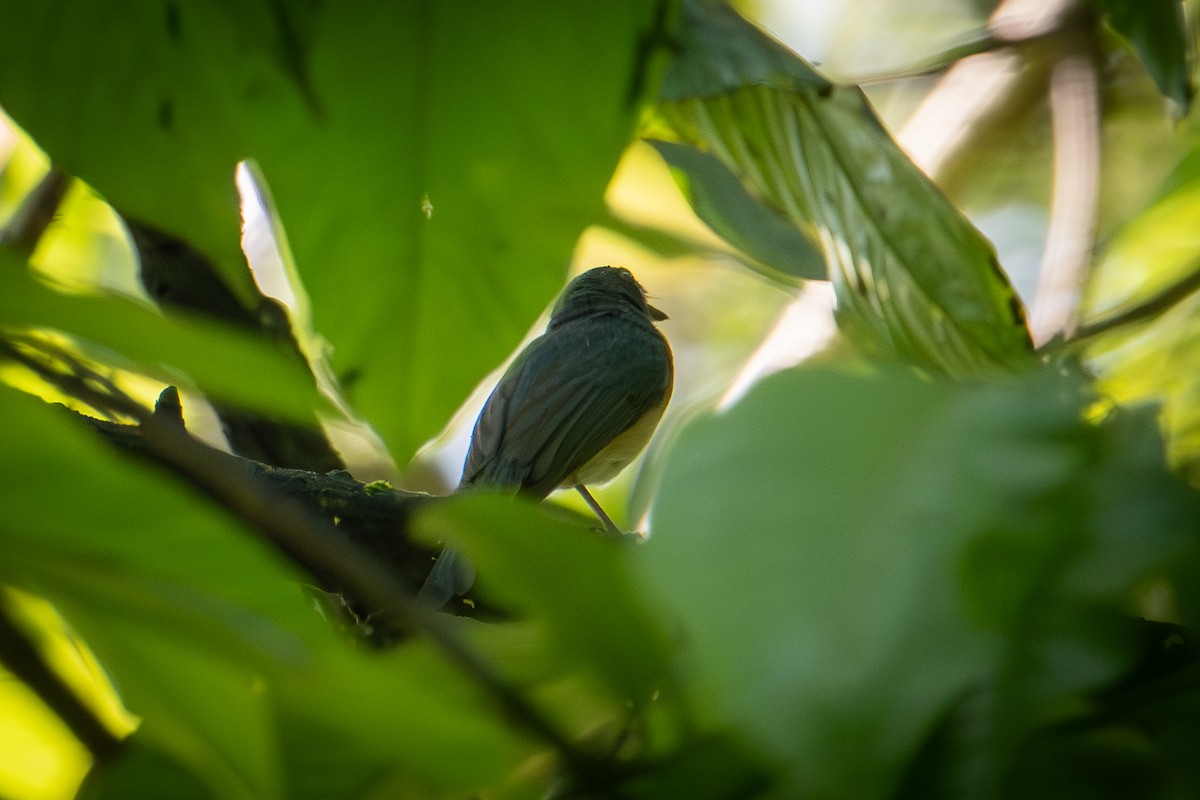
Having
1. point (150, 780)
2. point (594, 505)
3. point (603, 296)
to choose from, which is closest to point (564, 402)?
point (594, 505)

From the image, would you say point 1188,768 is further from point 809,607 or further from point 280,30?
point 280,30

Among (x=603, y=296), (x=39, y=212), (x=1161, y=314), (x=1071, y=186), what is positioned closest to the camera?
→ (x=1161, y=314)

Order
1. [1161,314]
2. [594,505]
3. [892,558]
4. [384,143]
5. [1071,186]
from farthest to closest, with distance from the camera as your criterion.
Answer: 1. [594,505]
2. [1071,186]
3. [1161,314]
4. [384,143]
5. [892,558]

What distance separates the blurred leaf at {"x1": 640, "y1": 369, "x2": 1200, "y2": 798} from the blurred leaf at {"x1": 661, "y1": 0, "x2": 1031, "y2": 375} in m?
0.36

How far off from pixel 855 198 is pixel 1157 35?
0.24 m

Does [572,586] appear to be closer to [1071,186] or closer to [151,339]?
[151,339]

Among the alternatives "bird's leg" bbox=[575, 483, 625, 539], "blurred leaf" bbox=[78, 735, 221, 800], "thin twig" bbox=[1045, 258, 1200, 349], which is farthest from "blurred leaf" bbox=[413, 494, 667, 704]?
"bird's leg" bbox=[575, 483, 625, 539]

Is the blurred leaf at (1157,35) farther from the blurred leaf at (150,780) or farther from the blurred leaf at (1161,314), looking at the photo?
the blurred leaf at (150,780)

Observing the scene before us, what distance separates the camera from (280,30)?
0.66 metres

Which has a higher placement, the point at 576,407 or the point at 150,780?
the point at 150,780

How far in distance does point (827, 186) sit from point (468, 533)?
0.57 meters

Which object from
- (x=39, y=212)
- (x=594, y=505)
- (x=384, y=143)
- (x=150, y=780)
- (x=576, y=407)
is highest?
(x=384, y=143)

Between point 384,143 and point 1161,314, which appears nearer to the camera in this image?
point 384,143

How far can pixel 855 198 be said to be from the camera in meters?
0.85
